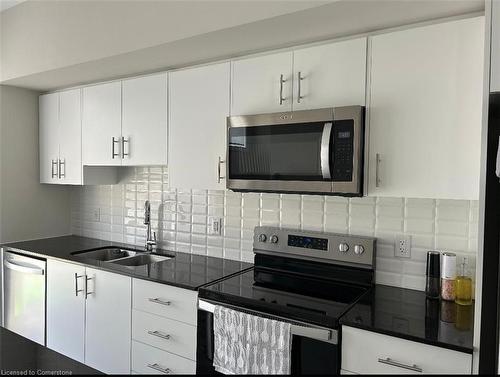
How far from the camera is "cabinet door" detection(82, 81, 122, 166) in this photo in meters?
2.84

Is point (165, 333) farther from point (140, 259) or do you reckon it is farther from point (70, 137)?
point (70, 137)

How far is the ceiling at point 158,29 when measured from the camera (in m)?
1.73

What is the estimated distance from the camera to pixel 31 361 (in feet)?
3.67

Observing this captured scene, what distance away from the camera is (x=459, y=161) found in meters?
1.70

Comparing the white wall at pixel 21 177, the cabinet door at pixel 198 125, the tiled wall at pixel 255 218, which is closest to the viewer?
the tiled wall at pixel 255 218

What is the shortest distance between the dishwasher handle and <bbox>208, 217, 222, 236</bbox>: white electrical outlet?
1.23m

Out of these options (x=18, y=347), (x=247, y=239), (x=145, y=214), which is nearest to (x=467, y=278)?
(x=247, y=239)

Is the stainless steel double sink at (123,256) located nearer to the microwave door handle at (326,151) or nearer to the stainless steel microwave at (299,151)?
the stainless steel microwave at (299,151)

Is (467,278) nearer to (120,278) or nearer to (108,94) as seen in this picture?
(120,278)

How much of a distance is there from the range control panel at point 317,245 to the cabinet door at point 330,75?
2.43 ft

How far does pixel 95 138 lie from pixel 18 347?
78.8 inches

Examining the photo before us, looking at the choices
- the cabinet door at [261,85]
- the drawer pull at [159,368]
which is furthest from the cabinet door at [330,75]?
the drawer pull at [159,368]

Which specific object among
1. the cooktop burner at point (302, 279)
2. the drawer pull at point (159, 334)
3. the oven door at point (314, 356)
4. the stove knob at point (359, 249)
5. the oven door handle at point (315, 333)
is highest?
the stove knob at point (359, 249)

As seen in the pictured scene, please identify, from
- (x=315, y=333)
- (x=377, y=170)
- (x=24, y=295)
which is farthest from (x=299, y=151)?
(x=24, y=295)
